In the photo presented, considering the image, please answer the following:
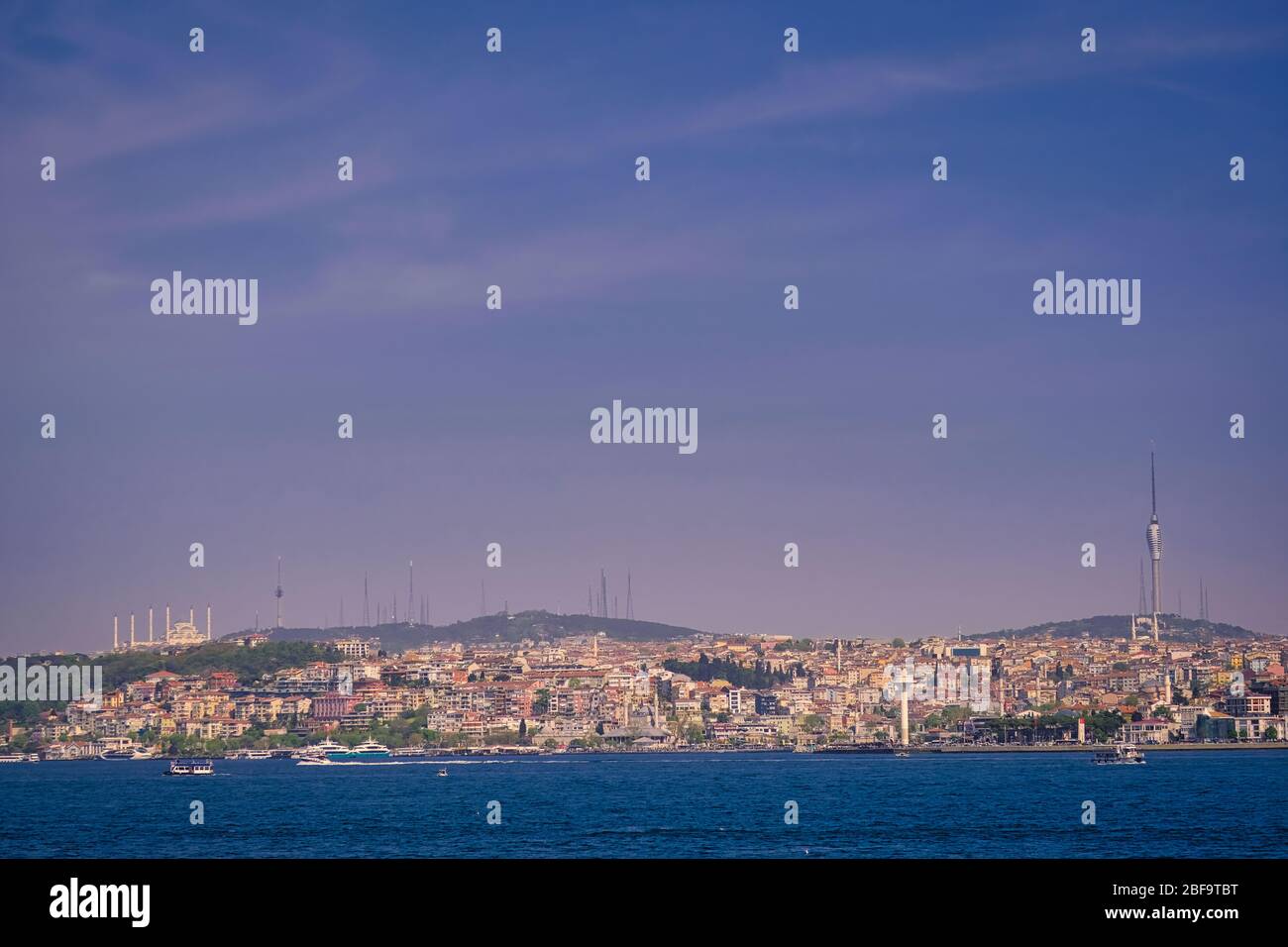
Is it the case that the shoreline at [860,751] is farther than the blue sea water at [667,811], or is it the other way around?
the shoreline at [860,751]

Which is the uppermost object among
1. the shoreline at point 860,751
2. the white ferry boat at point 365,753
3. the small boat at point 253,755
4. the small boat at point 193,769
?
the small boat at point 193,769

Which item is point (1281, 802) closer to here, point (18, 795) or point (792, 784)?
point (792, 784)

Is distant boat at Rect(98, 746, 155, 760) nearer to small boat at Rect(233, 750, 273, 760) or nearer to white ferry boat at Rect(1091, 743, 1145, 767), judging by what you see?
small boat at Rect(233, 750, 273, 760)

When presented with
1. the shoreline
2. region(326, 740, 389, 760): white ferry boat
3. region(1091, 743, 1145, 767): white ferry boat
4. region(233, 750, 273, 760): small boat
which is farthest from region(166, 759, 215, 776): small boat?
region(1091, 743, 1145, 767): white ferry boat

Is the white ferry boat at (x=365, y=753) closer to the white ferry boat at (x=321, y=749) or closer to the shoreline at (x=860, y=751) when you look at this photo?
the white ferry boat at (x=321, y=749)

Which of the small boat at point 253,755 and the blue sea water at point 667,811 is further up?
the blue sea water at point 667,811

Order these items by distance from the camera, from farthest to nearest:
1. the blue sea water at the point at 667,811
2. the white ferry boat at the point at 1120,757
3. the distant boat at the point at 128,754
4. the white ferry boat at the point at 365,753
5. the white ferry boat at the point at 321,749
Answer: the distant boat at the point at 128,754, the white ferry boat at the point at 365,753, the white ferry boat at the point at 321,749, the white ferry boat at the point at 1120,757, the blue sea water at the point at 667,811

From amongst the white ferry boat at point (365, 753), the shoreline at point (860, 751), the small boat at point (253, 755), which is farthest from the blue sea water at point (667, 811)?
the small boat at point (253, 755)

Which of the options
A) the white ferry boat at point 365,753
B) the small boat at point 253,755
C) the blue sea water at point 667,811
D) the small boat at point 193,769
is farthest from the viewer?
the small boat at point 253,755

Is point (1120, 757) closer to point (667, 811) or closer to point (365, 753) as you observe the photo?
point (667, 811)
